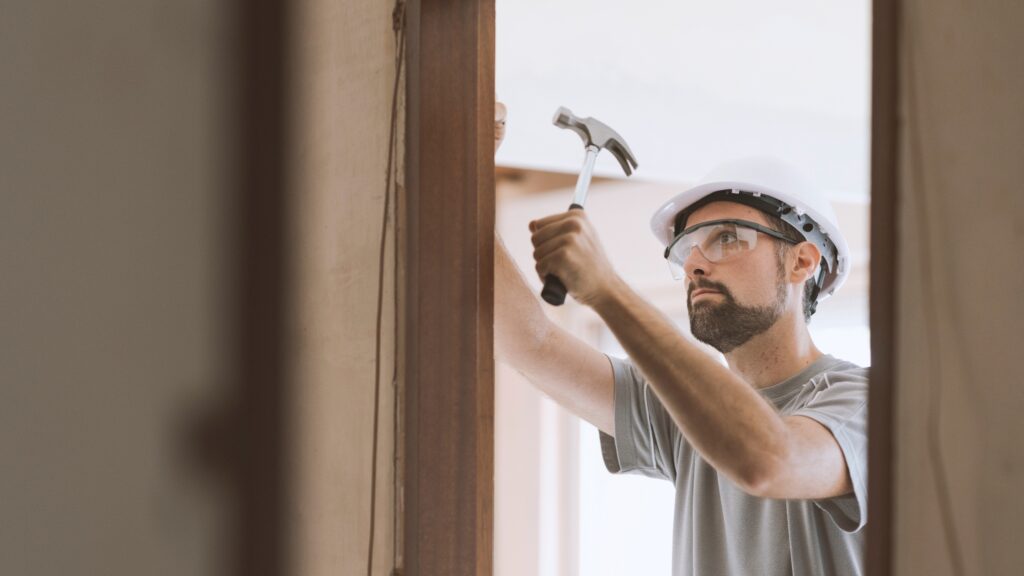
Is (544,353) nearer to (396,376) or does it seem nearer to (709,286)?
(709,286)

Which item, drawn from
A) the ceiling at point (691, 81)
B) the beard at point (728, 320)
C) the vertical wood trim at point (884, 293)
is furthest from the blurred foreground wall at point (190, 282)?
the ceiling at point (691, 81)

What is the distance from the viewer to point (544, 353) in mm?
1814

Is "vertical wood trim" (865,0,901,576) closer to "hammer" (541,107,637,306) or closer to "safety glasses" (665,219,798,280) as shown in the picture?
"hammer" (541,107,637,306)

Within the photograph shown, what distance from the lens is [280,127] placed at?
1.18 meters

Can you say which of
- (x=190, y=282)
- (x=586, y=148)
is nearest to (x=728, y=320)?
(x=586, y=148)

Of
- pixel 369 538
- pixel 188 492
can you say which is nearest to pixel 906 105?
pixel 369 538

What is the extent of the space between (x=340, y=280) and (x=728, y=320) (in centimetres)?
92

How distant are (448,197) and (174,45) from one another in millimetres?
362

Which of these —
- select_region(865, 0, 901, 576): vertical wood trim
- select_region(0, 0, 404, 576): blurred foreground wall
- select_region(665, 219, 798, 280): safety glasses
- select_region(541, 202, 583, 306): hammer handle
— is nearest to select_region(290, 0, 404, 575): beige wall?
select_region(0, 0, 404, 576): blurred foreground wall

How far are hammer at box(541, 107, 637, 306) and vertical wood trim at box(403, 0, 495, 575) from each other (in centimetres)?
22

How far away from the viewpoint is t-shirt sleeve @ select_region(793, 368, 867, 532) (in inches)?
55.6

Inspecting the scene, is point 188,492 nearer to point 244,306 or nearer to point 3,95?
point 244,306

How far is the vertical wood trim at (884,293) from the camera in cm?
64

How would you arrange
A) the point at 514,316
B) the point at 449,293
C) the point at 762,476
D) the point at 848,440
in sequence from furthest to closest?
the point at 514,316 → the point at 848,440 → the point at 762,476 → the point at 449,293
